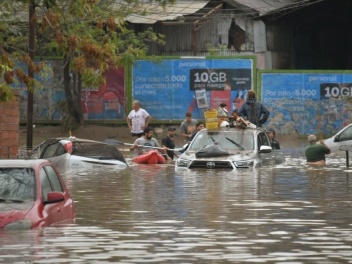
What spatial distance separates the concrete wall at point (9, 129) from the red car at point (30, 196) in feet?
Answer: 38.6

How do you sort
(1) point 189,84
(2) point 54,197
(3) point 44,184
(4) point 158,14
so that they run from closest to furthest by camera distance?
(2) point 54,197
(3) point 44,184
(1) point 189,84
(4) point 158,14

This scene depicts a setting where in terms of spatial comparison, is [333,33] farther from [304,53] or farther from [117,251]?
[117,251]

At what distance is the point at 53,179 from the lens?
16672 millimetres

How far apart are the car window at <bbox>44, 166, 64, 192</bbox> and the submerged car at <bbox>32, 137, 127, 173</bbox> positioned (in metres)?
11.4

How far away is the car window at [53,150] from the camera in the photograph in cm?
2902

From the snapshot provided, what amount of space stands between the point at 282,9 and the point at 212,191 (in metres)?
22.8

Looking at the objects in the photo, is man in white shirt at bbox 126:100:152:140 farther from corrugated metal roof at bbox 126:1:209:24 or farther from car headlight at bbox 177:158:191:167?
car headlight at bbox 177:158:191:167

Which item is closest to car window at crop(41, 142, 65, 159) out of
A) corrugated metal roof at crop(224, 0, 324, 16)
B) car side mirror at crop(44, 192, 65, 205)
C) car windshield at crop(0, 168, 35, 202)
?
car windshield at crop(0, 168, 35, 202)

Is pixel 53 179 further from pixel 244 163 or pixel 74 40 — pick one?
pixel 244 163

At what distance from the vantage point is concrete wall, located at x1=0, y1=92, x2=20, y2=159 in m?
28.4

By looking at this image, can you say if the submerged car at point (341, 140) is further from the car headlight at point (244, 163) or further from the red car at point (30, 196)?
the red car at point (30, 196)

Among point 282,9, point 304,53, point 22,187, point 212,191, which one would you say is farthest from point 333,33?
point 22,187

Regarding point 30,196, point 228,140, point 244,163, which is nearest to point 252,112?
point 228,140

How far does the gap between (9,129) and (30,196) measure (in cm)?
1315
